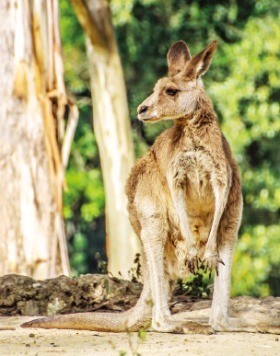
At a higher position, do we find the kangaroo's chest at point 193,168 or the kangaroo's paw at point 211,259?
the kangaroo's chest at point 193,168

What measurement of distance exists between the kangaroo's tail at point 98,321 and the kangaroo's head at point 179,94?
1113 mm

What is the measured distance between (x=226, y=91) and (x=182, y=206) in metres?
12.0

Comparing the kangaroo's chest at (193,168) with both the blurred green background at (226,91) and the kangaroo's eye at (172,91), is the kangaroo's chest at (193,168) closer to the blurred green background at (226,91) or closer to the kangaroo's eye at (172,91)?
the kangaroo's eye at (172,91)

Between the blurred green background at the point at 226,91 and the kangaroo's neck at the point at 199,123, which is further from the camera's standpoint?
the blurred green background at the point at 226,91

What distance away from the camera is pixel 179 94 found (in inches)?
258

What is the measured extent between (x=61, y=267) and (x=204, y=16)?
9.45m

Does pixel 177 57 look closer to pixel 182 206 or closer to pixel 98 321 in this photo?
pixel 182 206

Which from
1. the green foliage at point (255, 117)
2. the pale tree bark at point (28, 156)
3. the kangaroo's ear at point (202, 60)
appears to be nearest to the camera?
the kangaroo's ear at point (202, 60)

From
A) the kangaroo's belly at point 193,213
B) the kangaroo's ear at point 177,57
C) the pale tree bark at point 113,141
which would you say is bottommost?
the kangaroo's belly at point 193,213

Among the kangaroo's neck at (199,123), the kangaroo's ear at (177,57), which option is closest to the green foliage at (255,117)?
the kangaroo's ear at (177,57)

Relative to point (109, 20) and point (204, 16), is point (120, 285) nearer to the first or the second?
point (109, 20)

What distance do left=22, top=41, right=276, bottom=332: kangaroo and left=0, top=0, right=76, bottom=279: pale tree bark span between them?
488cm

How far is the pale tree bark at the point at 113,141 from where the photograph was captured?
51.3 feet

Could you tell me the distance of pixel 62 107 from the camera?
482 inches
